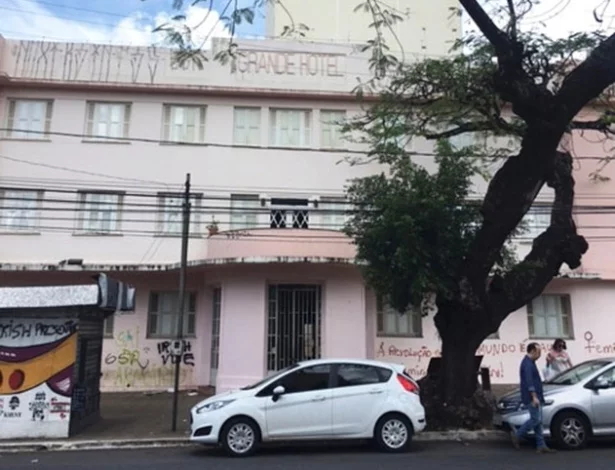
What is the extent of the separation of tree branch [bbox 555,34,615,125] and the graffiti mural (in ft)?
31.4

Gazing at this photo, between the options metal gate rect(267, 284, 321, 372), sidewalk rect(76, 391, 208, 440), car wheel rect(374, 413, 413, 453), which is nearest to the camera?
car wheel rect(374, 413, 413, 453)

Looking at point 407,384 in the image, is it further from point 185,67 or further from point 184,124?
point 185,67

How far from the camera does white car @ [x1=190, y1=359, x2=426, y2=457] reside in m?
8.48

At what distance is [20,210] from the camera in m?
16.8

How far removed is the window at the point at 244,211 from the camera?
55.5 ft

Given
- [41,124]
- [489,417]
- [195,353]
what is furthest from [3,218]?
[489,417]

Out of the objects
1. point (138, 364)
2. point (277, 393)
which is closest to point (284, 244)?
point (138, 364)

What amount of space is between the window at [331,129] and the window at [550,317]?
8.19 meters

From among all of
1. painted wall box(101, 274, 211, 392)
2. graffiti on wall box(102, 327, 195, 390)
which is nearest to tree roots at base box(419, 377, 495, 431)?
painted wall box(101, 274, 211, 392)

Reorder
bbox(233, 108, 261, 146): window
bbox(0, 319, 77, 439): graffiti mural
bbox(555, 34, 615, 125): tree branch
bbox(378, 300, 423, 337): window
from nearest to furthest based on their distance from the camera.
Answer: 1. bbox(555, 34, 615, 125): tree branch
2. bbox(0, 319, 77, 439): graffiti mural
3. bbox(378, 300, 423, 337): window
4. bbox(233, 108, 261, 146): window

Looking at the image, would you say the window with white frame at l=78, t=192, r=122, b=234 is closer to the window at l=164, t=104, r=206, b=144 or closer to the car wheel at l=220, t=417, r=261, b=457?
the window at l=164, t=104, r=206, b=144

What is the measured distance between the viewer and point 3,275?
16.3 m

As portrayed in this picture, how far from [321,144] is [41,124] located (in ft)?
29.6

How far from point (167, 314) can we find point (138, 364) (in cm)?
170
